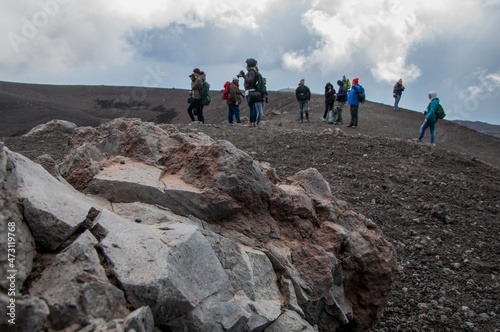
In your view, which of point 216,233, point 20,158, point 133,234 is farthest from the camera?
→ point 216,233

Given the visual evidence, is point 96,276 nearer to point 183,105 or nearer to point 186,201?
point 186,201

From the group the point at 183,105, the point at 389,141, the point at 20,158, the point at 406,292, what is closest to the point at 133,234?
the point at 20,158

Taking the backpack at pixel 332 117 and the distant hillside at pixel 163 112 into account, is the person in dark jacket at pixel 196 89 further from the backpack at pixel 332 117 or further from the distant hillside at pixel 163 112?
the backpack at pixel 332 117

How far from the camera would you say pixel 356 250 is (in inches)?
152

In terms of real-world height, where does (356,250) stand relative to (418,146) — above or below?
below

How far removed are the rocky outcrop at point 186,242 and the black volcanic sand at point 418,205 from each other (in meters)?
1.33

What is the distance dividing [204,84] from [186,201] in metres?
9.97

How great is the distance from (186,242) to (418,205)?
5.95m

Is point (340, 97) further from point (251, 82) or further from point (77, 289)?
point (77, 289)

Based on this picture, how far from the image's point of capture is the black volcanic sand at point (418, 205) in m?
4.73

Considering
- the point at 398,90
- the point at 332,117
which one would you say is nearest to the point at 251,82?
the point at 332,117

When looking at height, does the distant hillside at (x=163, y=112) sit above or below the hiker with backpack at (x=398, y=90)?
below

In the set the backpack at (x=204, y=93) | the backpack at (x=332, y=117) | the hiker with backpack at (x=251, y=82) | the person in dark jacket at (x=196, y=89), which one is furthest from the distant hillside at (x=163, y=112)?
the person in dark jacket at (x=196, y=89)

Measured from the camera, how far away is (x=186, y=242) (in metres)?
2.59
